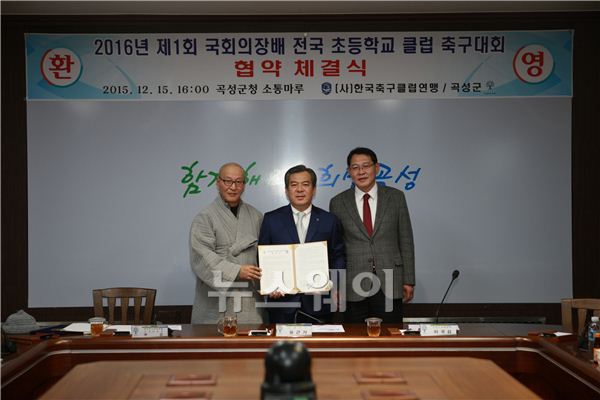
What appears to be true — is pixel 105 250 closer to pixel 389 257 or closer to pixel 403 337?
pixel 389 257

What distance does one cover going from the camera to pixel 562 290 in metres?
4.65

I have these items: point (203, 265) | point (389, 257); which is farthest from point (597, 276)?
point (203, 265)

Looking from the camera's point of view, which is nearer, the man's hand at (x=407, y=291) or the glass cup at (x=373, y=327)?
the glass cup at (x=373, y=327)

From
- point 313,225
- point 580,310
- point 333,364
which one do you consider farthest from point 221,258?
point 580,310

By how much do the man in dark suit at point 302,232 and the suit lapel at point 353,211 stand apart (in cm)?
15

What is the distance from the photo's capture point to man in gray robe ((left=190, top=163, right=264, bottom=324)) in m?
3.47

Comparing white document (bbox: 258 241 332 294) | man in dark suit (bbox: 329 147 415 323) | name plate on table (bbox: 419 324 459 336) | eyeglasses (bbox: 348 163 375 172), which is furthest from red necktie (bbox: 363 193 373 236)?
name plate on table (bbox: 419 324 459 336)

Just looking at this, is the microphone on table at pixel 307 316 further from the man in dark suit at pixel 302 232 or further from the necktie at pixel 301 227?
the necktie at pixel 301 227

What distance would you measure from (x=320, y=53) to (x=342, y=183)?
39.0 inches

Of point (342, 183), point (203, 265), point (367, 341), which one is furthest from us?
point (342, 183)

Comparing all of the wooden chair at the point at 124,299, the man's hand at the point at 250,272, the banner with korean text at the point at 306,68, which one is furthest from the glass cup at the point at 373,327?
the banner with korean text at the point at 306,68

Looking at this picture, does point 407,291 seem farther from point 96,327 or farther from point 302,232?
point 96,327

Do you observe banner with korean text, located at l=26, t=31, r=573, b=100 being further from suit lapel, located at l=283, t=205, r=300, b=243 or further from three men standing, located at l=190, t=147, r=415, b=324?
suit lapel, located at l=283, t=205, r=300, b=243

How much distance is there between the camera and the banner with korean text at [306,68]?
4566 mm
